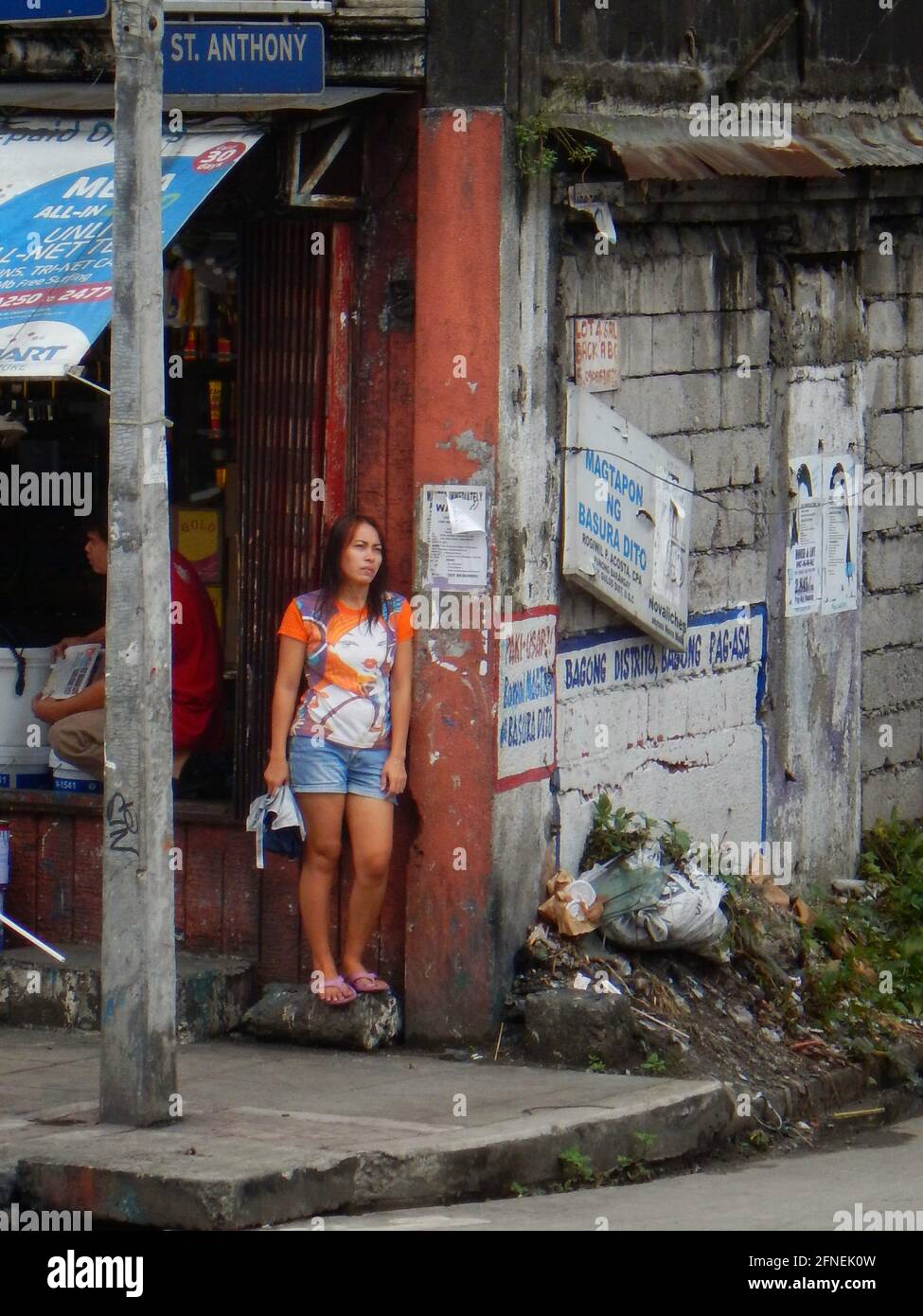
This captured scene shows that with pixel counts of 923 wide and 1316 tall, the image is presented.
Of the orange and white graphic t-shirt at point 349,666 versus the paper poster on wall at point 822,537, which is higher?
the paper poster on wall at point 822,537

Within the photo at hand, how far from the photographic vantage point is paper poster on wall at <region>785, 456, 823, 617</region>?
11.1 m

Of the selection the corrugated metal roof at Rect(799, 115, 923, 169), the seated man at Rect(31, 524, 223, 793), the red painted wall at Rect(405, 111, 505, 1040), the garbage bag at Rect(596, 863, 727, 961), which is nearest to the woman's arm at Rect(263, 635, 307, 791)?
the red painted wall at Rect(405, 111, 505, 1040)

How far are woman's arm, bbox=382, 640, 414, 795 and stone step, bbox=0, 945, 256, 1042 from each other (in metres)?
1.08

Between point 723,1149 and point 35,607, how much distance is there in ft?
13.7

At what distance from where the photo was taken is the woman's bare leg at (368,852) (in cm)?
893

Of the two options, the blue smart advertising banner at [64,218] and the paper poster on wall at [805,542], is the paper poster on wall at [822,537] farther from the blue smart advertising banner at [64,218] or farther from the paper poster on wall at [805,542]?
the blue smart advertising banner at [64,218]

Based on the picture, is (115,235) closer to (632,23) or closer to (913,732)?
(632,23)

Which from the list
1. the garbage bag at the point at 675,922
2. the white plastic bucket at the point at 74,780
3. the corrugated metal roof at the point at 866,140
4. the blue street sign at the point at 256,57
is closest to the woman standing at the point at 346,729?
the garbage bag at the point at 675,922

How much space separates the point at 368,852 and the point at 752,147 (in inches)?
137

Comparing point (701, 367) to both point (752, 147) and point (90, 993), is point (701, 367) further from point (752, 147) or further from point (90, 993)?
point (90, 993)

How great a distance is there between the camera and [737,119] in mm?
10266

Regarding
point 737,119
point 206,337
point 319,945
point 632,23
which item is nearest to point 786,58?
point 737,119

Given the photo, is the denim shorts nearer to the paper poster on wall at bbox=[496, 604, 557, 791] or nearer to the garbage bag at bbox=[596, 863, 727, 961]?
the paper poster on wall at bbox=[496, 604, 557, 791]

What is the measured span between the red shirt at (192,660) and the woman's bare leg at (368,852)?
103 centimetres
